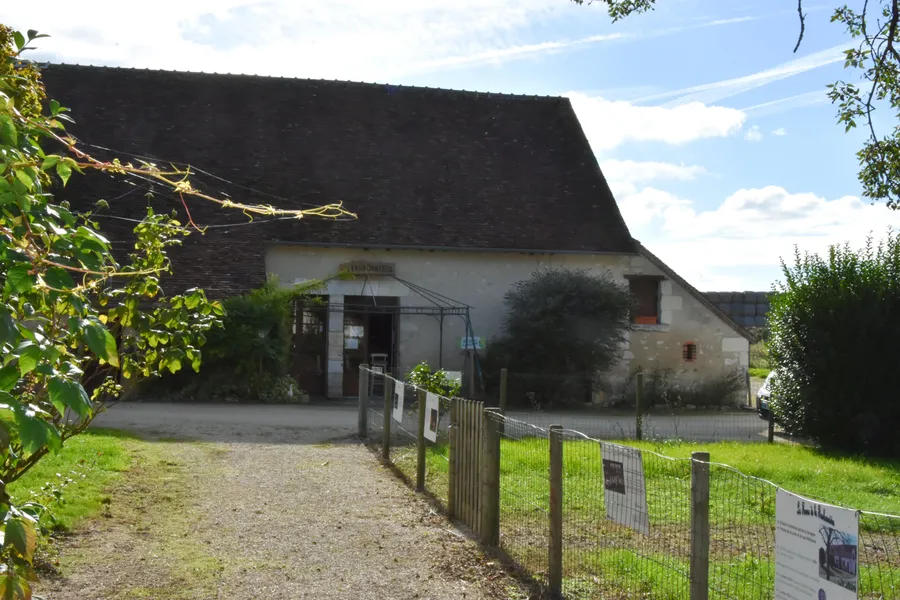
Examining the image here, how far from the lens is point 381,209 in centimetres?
2386

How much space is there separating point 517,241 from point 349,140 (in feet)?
17.4

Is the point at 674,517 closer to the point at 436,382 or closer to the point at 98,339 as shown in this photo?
the point at 436,382

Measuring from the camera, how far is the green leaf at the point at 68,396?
238 centimetres

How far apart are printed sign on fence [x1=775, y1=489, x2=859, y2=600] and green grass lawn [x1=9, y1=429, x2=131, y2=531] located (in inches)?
187

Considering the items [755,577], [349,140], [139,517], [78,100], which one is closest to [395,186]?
[349,140]

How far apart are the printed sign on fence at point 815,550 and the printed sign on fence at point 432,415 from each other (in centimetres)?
571

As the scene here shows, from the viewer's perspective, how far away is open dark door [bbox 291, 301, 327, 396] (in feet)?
76.3

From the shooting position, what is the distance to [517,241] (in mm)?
23891

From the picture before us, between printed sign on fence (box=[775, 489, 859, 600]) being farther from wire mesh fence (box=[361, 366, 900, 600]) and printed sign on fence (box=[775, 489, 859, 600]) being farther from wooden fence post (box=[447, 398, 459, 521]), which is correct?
wooden fence post (box=[447, 398, 459, 521])

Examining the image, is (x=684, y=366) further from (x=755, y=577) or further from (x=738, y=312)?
(x=755, y=577)

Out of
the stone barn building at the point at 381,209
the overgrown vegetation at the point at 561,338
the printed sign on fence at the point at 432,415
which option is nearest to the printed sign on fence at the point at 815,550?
the printed sign on fence at the point at 432,415

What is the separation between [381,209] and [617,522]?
18294 mm

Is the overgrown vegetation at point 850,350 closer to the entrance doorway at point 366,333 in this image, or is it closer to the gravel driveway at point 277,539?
the gravel driveway at point 277,539

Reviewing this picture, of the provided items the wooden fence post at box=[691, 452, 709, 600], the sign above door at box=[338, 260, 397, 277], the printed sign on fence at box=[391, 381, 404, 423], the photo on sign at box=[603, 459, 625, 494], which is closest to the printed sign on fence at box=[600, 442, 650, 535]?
the photo on sign at box=[603, 459, 625, 494]
